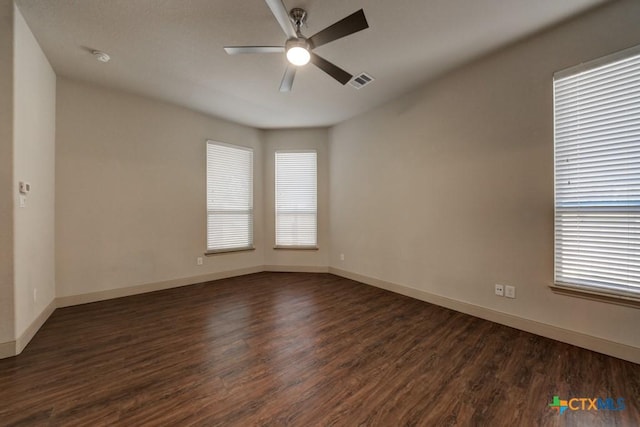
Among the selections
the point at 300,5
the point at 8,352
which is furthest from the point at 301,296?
the point at 300,5

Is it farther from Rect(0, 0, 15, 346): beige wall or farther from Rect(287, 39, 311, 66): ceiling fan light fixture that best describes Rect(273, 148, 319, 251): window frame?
Rect(0, 0, 15, 346): beige wall

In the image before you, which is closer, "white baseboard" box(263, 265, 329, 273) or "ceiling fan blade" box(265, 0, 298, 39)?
"ceiling fan blade" box(265, 0, 298, 39)

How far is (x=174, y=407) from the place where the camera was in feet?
5.16

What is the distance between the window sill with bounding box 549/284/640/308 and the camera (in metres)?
2.02

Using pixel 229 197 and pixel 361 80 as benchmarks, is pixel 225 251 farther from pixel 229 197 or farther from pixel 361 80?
pixel 361 80

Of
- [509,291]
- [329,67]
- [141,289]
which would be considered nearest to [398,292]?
[509,291]

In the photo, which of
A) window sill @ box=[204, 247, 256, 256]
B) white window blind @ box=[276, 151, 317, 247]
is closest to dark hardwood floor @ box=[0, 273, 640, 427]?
window sill @ box=[204, 247, 256, 256]

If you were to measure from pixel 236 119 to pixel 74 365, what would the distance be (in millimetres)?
3921

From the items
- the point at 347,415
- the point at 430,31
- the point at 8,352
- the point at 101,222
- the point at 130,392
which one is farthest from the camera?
the point at 101,222

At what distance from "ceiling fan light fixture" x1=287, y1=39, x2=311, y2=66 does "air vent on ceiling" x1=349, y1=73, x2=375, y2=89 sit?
1.20 meters

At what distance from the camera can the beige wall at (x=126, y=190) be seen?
10.9 ft

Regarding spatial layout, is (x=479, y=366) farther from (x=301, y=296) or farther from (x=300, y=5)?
(x=300, y=5)

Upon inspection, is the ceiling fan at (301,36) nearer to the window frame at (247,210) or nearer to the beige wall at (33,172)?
the beige wall at (33,172)

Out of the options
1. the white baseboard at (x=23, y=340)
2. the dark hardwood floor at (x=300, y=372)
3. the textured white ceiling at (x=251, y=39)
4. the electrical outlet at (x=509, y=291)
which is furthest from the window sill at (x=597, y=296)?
the white baseboard at (x=23, y=340)
